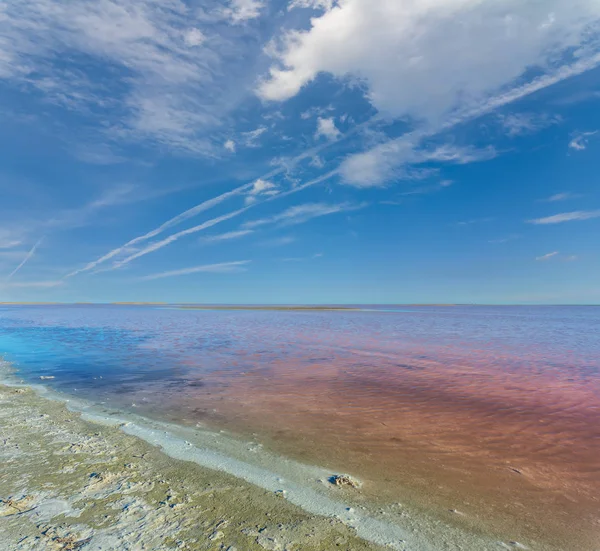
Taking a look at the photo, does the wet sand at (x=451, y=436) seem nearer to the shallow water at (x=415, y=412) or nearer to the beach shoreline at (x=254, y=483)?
the shallow water at (x=415, y=412)

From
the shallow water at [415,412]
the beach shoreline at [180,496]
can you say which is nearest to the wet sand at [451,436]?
the shallow water at [415,412]

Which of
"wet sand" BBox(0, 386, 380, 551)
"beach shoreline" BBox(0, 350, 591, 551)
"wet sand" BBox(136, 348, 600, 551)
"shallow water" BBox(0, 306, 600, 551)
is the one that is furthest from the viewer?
"shallow water" BBox(0, 306, 600, 551)

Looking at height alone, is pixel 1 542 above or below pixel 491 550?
above

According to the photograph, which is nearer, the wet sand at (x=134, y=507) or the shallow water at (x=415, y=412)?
the wet sand at (x=134, y=507)

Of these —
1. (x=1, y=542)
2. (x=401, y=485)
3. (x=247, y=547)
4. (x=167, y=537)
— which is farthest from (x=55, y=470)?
(x=401, y=485)

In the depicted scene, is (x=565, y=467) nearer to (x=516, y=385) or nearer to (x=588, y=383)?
(x=516, y=385)

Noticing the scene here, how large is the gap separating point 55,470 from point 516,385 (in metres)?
15.4

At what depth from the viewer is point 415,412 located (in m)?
10.7

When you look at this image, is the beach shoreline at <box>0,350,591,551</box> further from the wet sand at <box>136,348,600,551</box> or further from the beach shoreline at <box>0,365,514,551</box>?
the wet sand at <box>136,348,600,551</box>

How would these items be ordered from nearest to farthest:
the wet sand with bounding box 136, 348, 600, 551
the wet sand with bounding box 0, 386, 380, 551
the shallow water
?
the wet sand with bounding box 0, 386, 380, 551 → the wet sand with bounding box 136, 348, 600, 551 → the shallow water

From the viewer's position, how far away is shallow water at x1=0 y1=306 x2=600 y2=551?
585 centimetres

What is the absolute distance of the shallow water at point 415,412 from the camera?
5848 mm

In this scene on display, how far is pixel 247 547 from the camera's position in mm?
4441

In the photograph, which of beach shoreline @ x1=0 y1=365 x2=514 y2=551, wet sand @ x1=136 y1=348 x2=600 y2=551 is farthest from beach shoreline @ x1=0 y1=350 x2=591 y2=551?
wet sand @ x1=136 y1=348 x2=600 y2=551
